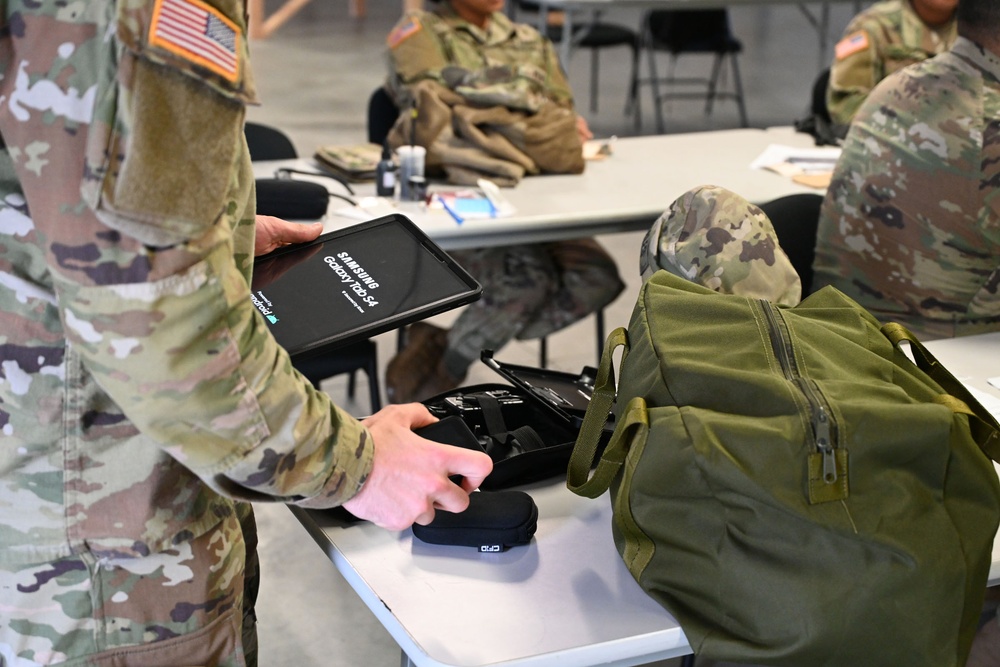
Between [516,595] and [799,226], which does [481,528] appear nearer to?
[516,595]

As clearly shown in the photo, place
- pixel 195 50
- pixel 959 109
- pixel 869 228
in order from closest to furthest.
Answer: pixel 195 50 < pixel 959 109 < pixel 869 228

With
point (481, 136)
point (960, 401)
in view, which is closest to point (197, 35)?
point (960, 401)

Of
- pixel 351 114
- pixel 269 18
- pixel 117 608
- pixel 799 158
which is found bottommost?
pixel 351 114

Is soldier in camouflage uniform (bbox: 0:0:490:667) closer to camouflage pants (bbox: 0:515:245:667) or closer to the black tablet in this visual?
camouflage pants (bbox: 0:515:245:667)

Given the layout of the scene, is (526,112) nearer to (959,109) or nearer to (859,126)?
(859,126)

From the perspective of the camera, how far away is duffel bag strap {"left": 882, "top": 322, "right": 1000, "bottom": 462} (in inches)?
46.3

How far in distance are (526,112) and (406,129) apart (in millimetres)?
336

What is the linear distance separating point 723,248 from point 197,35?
3.14 feet

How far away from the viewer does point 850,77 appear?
3572 mm

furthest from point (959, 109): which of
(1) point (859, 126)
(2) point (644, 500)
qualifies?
(2) point (644, 500)

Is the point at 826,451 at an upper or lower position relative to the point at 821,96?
upper

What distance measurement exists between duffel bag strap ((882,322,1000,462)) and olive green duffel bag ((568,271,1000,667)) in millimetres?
31

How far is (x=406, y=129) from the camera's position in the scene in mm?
2842

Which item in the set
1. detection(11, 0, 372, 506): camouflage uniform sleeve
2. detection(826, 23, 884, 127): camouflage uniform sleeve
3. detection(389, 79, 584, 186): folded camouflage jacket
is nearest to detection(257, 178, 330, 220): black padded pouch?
detection(389, 79, 584, 186): folded camouflage jacket
